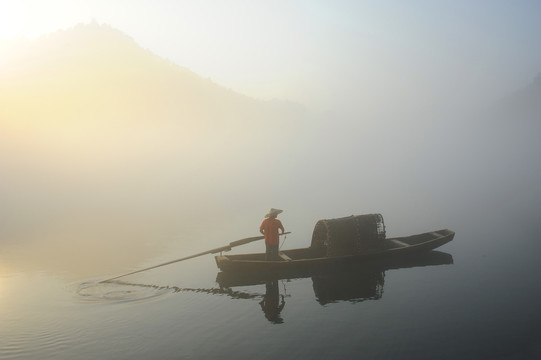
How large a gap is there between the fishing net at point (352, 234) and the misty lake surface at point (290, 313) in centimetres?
91

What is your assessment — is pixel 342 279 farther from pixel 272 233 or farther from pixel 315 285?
pixel 272 233

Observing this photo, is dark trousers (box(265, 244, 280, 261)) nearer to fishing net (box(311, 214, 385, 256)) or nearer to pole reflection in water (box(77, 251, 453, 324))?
pole reflection in water (box(77, 251, 453, 324))

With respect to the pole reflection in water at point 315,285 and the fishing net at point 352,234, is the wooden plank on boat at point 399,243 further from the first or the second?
the fishing net at point 352,234

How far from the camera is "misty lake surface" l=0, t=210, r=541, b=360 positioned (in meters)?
10.9

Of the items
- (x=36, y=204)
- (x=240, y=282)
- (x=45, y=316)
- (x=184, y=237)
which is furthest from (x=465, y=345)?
(x=36, y=204)

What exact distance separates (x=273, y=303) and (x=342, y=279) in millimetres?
3762

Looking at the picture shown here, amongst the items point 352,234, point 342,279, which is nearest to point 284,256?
point 342,279

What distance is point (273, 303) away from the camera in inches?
568

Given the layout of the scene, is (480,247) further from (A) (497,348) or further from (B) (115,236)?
(B) (115,236)

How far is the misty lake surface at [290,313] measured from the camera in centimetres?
1094

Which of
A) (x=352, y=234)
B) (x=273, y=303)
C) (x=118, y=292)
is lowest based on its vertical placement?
(x=273, y=303)

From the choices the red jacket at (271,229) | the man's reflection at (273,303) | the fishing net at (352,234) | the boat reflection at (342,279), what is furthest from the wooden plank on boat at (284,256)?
the fishing net at (352,234)

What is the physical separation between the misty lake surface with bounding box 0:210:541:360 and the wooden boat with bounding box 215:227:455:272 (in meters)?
0.51

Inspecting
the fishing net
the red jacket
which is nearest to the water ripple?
the red jacket
